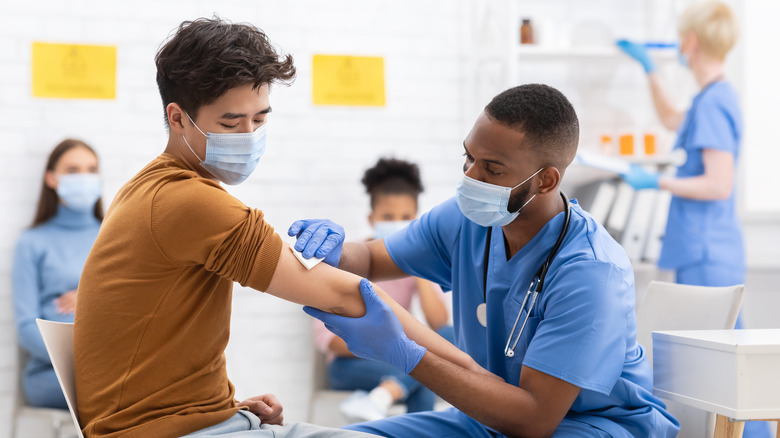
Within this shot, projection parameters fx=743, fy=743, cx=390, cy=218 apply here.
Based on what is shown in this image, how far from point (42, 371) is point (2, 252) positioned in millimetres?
585

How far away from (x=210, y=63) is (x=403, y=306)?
1.84 m

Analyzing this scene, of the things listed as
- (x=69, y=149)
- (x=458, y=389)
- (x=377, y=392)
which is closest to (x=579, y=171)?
(x=377, y=392)

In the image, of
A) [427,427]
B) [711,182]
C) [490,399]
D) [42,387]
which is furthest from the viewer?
[711,182]

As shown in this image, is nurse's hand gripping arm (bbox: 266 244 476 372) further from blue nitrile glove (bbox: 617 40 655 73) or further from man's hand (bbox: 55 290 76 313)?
blue nitrile glove (bbox: 617 40 655 73)

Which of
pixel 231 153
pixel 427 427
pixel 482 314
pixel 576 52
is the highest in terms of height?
pixel 576 52

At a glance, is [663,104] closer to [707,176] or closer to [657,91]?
[657,91]

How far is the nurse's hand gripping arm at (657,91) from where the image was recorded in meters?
3.20

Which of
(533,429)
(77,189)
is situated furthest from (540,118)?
(77,189)

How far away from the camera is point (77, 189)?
9.31ft

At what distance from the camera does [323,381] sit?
304cm

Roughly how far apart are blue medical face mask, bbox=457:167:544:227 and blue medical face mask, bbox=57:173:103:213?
Result: 5.90 ft

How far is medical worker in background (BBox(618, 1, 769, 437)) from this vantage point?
2748 millimetres

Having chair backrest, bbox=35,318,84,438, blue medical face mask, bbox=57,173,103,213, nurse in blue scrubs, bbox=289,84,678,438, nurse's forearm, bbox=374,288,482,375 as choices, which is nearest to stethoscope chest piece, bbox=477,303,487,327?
nurse in blue scrubs, bbox=289,84,678,438

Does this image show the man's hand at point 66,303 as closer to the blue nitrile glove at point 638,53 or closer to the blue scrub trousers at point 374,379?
the blue scrub trousers at point 374,379
